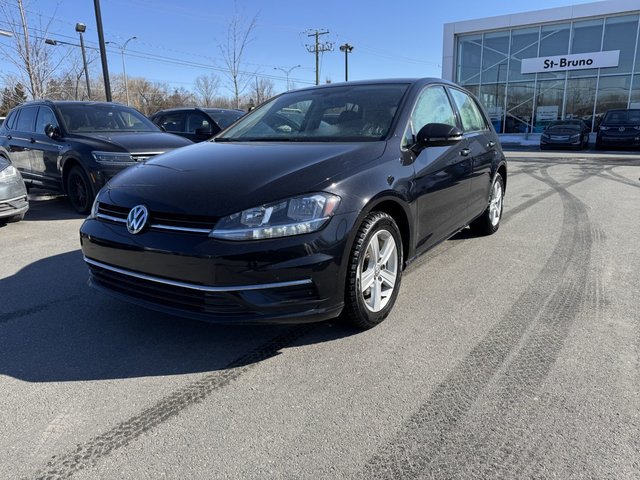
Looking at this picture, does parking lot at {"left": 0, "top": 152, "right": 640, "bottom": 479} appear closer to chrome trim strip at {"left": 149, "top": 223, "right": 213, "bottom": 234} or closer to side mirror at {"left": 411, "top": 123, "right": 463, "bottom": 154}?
chrome trim strip at {"left": 149, "top": 223, "right": 213, "bottom": 234}

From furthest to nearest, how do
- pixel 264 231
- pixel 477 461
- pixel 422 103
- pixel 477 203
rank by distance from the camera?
pixel 477 203
pixel 422 103
pixel 264 231
pixel 477 461

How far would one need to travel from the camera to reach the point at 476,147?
191 inches

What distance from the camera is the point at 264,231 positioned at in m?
2.58

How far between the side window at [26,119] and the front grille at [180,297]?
649 centimetres

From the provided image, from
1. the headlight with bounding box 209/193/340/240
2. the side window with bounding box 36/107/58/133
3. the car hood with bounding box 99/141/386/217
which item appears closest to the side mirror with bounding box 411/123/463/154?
the car hood with bounding box 99/141/386/217

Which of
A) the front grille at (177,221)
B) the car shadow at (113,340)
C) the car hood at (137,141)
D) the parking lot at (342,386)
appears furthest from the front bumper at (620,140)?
the front grille at (177,221)

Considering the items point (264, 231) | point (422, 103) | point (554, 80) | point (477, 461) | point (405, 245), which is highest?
point (554, 80)


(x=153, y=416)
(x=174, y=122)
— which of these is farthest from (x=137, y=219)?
(x=174, y=122)

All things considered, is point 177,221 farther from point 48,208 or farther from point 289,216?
point 48,208

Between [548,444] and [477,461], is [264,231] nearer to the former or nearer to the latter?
[477,461]

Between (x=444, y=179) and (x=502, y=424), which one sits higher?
(x=444, y=179)

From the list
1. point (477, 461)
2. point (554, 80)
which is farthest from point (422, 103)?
point (554, 80)

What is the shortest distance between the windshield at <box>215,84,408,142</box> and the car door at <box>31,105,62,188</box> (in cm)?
428

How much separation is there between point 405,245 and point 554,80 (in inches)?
1147
